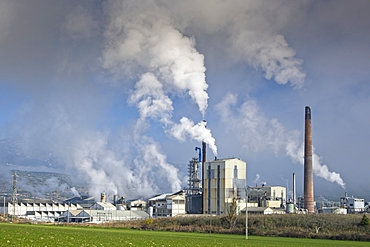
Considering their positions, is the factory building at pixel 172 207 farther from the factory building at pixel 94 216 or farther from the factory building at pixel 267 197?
the factory building at pixel 267 197

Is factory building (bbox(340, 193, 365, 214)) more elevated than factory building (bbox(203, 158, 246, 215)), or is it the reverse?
factory building (bbox(203, 158, 246, 215))

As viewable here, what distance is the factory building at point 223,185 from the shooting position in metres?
96.8

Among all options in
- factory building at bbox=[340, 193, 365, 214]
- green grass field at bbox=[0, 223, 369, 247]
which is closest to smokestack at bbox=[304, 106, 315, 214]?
factory building at bbox=[340, 193, 365, 214]

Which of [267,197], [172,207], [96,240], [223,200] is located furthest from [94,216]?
[96,240]

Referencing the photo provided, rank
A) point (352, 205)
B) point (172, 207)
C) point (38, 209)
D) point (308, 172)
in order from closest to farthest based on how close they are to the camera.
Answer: point (308, 172), point (352, 205), point (172, 207), point (38, 209)

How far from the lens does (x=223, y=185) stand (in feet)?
319

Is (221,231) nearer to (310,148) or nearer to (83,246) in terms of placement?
(310,148)

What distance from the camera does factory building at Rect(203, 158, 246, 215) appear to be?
9675 cm

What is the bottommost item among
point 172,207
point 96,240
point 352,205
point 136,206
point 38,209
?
point 38,209

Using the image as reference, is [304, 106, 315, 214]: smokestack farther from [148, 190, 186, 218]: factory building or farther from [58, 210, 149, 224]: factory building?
[58, 210, 149, 224]: factory building

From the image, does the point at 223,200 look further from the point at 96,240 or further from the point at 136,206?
the point at 96,240

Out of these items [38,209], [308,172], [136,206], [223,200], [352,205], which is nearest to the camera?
[308,172]

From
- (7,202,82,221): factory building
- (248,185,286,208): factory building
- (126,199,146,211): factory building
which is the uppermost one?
(248,185,286,208): factory building

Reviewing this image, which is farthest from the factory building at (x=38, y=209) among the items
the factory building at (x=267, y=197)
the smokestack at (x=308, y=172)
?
the smokestack at (x=308, y=172)
